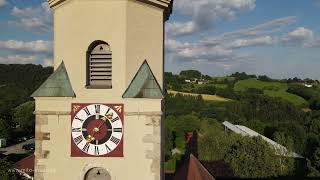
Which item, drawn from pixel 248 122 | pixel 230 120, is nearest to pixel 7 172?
pixel 248 122

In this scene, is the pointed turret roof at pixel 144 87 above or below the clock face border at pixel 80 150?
above

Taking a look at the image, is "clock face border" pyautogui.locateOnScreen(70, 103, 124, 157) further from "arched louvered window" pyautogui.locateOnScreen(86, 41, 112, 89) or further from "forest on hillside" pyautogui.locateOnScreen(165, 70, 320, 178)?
"forest on hillside" pyautogui.locateOnScreen(165, 70, 320, 178)

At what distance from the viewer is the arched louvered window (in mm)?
11945

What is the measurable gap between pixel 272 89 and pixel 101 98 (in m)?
125

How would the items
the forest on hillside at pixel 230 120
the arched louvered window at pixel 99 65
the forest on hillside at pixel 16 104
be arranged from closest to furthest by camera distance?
the arched louvered window at pixel 99 65 → the forest on hillside at pixel 230 120 → the forest on hillside at pixel 16 104

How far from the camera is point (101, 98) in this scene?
11.7 meters

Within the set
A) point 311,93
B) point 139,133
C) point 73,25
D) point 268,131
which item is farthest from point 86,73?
point 311,93

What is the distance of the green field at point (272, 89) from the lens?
404ft

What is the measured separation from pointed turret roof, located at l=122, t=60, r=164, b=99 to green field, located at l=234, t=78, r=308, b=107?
366 feet

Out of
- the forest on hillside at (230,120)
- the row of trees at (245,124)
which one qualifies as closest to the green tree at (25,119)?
the forest on hillside at (230,120)

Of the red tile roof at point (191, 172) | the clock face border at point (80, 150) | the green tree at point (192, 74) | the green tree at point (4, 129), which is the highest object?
the green tree at point (192, 74)

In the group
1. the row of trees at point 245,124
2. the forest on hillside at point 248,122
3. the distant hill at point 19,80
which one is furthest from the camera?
the distant hill at point 19,80

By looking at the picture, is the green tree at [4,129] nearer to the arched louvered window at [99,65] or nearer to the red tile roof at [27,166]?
the red tile roof at [27,166]

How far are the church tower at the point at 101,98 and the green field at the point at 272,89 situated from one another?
112 m
